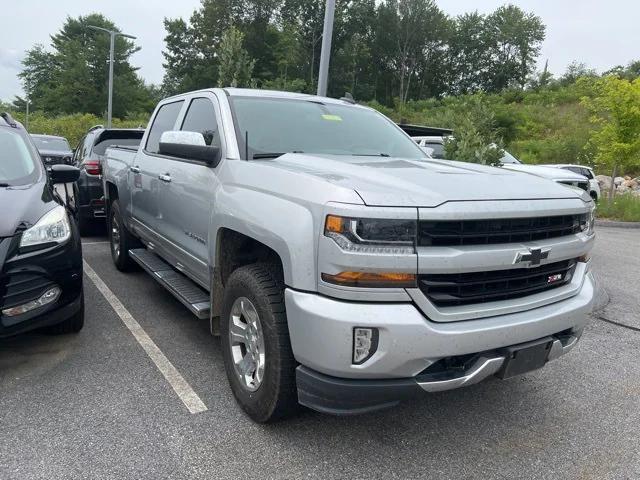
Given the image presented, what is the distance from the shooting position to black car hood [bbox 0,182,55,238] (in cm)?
337

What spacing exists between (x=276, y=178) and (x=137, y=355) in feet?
6.25

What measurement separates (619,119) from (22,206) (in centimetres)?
1347

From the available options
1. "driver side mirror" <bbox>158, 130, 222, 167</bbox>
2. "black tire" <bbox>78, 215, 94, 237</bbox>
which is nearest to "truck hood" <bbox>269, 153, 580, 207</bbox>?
"driver side mirror" <bbox>158, 130, 222, 167</bbox>

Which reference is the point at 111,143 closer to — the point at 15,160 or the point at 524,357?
the point at 15,160

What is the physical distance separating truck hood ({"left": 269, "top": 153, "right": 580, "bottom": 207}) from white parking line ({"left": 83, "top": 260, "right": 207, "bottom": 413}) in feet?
4.98

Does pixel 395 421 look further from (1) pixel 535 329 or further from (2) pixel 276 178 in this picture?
(2) pixel 276 178

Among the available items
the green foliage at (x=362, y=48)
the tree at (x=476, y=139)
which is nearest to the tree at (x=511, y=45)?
the green foliage at (x=362, y=48)

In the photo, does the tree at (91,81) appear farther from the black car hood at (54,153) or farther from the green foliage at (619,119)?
the green foliage at (619,119)

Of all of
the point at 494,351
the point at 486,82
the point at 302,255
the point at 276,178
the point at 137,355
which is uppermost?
the point at 486,82

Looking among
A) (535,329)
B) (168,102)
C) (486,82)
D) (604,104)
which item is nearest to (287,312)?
(535,329)

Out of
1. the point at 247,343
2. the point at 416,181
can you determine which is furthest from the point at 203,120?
the point at 416,181

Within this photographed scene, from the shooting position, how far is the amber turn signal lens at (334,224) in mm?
2324

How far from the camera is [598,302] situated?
18.8 feet

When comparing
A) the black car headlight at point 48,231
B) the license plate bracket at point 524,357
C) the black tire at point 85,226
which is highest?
the black car headlight at point 48,231
